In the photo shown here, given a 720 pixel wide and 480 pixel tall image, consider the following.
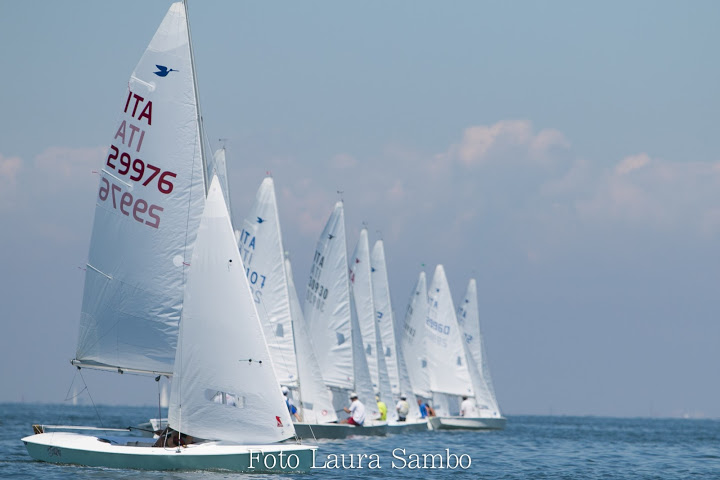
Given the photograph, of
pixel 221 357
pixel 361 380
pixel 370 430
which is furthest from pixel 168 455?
pixel 361 380

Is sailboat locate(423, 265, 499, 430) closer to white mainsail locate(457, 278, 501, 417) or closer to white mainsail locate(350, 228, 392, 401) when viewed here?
white mainsail locate(457, 278, 501, 417)

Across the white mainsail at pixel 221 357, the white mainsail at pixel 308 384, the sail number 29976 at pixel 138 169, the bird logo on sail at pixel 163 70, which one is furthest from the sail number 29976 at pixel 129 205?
the white mainsail at pixel 308 384

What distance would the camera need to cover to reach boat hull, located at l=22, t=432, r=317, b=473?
20844mm

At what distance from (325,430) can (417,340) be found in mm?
23038

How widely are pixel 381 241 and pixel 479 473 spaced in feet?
88.6

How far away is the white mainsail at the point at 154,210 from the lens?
23.2 m

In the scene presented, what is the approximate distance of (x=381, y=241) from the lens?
5331cm

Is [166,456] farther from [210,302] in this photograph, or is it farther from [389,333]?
[389,333]

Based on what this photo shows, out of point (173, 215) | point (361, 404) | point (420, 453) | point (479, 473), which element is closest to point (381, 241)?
point (361, 404)

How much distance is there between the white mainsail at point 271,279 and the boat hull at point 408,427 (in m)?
9.54

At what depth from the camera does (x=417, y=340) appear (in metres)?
58.3

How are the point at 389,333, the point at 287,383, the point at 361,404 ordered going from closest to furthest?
the point at 287,383 < the point at 361,404 < the point at 389,333

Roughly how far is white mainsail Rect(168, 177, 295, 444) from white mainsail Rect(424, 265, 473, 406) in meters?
36.4

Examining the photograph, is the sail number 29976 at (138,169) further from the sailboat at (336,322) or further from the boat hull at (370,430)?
the sailboat at (336,322)
